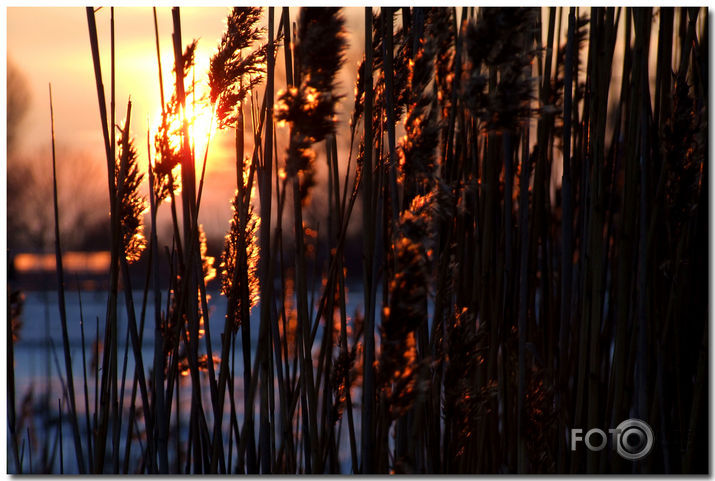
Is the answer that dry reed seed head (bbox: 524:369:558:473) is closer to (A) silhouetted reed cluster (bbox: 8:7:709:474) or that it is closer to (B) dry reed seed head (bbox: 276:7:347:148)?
(A) silhouetted reed cluster (bbox: 8:7:709:474)

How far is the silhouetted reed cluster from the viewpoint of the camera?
0.89 metres

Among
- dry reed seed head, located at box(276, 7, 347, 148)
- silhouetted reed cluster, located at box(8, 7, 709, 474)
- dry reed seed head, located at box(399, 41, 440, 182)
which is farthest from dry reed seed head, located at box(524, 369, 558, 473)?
dry reed seed head, located at box(276, 7, 347, 148)

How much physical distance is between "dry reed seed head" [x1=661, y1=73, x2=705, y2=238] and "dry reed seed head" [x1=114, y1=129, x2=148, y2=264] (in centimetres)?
75

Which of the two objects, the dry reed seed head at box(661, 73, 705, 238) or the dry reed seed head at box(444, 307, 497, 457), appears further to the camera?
the dry reed seed head at box(661, 73, 705, 238)

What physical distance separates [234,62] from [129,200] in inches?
9.6

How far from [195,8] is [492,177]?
547mm

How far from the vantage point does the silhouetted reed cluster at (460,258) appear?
89cm

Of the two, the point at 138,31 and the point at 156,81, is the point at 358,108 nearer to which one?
the point at 156,81

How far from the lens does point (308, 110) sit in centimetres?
71

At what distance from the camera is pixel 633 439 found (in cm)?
106

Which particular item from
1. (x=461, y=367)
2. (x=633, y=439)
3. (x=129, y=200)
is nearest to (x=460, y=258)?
(x=461, y=367)

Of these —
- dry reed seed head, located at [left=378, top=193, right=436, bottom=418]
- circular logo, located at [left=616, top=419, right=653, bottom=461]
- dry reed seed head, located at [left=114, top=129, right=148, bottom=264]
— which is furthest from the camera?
circular logo, located at [left=616, top=419, right=653, bottom=461]

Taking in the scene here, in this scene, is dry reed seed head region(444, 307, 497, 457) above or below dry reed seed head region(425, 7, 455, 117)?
below

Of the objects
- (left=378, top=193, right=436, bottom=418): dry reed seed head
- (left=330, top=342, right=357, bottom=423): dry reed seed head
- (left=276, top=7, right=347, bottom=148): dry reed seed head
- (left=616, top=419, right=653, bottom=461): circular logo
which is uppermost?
(left=276, top=7, right=347, bottom=148): dry reed seed head
